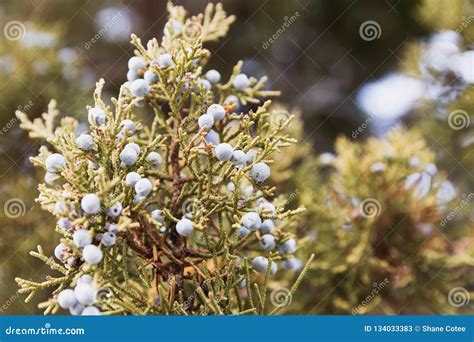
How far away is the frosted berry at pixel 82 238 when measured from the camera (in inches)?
29.6

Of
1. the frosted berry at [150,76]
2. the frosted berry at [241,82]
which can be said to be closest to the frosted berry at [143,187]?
the frosted berry at [150,76]

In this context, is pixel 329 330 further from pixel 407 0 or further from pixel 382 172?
pixel 407 0

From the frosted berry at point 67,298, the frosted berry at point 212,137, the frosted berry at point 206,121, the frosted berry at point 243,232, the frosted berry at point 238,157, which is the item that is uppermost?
the frosted berry at point 212,137

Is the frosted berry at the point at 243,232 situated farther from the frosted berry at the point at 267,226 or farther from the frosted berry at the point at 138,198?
the frosted berry at the point at 138,198

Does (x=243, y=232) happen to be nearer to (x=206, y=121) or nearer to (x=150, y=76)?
(x=206, y=121)

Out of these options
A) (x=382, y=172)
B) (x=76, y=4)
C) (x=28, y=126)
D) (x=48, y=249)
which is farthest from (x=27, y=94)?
(x=382, y=172)

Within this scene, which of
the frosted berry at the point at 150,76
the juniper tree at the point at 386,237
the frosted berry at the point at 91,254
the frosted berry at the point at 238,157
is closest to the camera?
the frosted berry at the point at 91,254

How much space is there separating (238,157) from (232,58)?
1731mm

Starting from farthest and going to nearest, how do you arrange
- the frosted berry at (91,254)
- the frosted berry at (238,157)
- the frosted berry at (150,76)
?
the frosted berry at (150,76), the frosted berry at (238,157), the frosted berry at (91,254)

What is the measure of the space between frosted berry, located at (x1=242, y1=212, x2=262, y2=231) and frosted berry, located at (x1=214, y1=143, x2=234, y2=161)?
0.34 feet

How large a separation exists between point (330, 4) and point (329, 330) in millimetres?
1935

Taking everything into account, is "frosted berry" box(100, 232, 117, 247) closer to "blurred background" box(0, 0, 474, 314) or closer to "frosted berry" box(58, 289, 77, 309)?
"frosted berry" box(58, 289, 77, 309)

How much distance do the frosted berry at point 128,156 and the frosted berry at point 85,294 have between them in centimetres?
20

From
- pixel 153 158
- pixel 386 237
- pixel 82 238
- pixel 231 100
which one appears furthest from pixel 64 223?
pixel 386 237
